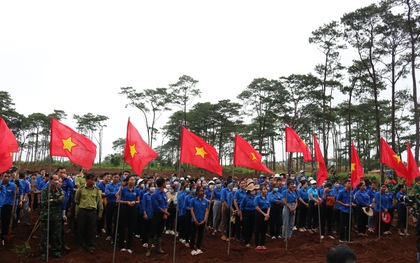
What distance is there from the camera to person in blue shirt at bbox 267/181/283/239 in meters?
10.9

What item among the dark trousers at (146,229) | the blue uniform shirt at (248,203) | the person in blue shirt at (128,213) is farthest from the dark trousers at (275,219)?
the person in blue shirt at (128,213)

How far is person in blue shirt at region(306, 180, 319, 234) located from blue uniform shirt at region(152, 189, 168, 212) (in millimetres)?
5575

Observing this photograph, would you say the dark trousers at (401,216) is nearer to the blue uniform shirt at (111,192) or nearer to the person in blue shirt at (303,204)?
the person in blue shirt at (303,204)

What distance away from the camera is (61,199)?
7.99 metres

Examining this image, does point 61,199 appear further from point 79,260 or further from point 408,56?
point 408,56

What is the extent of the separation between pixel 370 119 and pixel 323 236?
1246 inches

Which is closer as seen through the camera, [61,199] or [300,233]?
[61,199]

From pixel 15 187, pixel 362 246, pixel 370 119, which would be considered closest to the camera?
pixel 15 187

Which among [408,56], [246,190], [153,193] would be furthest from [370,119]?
[153,193]

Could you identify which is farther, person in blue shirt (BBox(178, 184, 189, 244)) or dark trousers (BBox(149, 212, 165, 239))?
person in blue shirt (BBox(178, 184, 189, 244))

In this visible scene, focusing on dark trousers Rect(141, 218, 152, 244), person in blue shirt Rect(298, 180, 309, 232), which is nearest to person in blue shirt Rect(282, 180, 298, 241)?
person in blue shirt Rect(298, 180, 309, 232)

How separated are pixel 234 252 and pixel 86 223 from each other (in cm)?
388

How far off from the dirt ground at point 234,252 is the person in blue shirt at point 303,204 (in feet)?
4.86

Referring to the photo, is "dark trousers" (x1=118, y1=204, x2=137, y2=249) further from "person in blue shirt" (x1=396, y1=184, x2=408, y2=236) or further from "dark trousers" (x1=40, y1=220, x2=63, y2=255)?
"person in blue shirt" (x1=396, y1=184, x2=408, y2=236)
